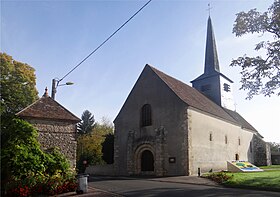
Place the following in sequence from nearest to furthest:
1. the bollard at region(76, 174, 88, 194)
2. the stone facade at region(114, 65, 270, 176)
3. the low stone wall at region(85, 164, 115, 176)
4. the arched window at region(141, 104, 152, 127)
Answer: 1. the bollard at region(76, 174, 88, 194)
2. the stone facade at region(114, 65, 270, 176)
3. the arched window at region(141, 104, 152, 127)
4. the low stone wall at region(85, 164, 115, 176)

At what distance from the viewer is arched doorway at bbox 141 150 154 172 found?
80.4 ft

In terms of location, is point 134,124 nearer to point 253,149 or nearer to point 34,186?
point 34,186

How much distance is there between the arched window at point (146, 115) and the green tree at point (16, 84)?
11242mm

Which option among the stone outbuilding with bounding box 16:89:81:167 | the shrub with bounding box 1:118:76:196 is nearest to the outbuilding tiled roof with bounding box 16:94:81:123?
the stone outbuilding with bounding box 16:89:81:167

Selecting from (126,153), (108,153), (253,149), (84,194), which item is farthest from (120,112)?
(253,149)

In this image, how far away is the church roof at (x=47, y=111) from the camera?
15.3 meters

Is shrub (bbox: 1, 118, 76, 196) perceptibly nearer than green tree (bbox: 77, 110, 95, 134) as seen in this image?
Yes

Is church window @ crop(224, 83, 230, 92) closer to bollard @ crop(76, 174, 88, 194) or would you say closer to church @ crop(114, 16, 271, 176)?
church @ crop(114, 16, 271, 176)

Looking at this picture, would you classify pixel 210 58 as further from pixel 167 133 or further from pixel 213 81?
pixel 167 133

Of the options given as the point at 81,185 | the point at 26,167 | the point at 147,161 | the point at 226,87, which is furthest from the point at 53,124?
the point at 226,87

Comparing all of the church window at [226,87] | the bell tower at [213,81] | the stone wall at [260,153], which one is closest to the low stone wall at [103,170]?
the bell tower at [213,81]

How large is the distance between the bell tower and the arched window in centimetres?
1292

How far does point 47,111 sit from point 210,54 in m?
27.3

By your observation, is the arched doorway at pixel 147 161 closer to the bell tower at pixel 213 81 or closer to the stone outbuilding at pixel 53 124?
the stone outbuilding at pixel 53 124
